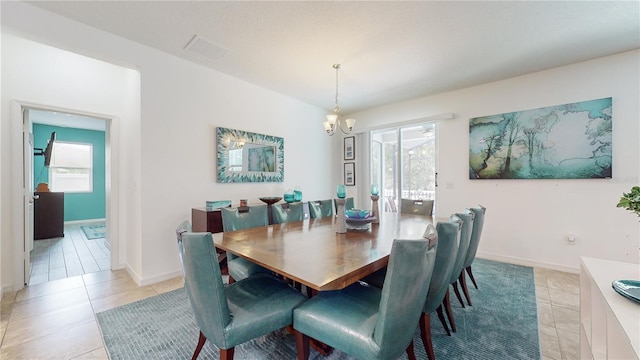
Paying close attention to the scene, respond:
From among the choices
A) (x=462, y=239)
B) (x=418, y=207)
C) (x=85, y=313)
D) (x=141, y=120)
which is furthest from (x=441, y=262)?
(x=141, y=120)

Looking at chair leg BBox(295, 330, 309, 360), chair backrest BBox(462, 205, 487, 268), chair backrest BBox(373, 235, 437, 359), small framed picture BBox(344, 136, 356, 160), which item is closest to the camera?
chair backrest BBox(373, 235, 437, 359)

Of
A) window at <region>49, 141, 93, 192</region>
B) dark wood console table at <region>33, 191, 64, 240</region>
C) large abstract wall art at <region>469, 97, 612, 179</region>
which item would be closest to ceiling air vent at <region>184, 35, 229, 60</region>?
large abstract wall art at <region>469, 97, 612, 179</region>

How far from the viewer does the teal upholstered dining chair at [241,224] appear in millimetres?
2082

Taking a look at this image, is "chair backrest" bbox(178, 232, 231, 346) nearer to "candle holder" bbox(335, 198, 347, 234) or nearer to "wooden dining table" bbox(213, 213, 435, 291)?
"wooden dining table" bbox(213, 213, 435, 291)

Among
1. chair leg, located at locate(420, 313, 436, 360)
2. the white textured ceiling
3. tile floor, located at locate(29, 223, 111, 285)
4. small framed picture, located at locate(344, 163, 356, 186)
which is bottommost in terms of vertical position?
tile floor, located at locate(29, 223, 111, 285)

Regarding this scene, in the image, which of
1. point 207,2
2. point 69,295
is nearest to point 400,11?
point 207,2

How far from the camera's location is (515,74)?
3434mm

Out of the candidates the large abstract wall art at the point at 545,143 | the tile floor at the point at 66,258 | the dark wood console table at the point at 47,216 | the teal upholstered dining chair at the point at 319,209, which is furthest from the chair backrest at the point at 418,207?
the dark wood console table at the point at 47,216

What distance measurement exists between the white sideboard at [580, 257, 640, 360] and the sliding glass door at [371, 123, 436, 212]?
119 inches

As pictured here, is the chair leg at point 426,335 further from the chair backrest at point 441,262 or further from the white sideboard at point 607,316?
the white sideboard at point 607,316

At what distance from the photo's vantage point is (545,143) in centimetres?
331

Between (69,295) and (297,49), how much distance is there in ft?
11.5

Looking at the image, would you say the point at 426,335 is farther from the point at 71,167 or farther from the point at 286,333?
the point at 71,167

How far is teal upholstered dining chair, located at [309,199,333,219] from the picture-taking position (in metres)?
3.09
